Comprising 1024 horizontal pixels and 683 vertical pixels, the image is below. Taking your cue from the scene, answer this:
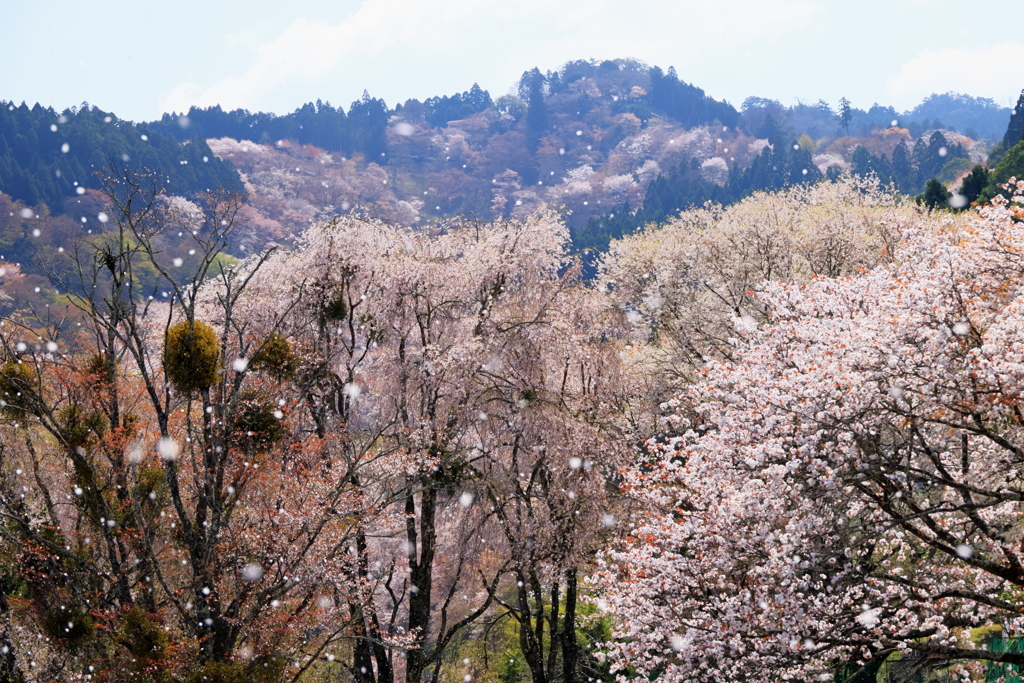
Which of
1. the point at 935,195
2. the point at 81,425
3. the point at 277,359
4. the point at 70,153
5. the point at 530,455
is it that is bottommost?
the point at 530,455

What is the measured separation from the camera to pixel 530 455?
14070 mm

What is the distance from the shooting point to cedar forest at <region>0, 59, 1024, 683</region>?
7867mm

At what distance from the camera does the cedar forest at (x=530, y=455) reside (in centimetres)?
787

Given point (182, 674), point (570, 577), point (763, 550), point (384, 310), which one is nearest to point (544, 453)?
point (570, 577)

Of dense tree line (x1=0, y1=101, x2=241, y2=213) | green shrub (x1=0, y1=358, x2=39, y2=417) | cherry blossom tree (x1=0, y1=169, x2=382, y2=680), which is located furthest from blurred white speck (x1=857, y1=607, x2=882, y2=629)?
dense tree line (x1=0, y1=101, x2=241, y2=213)

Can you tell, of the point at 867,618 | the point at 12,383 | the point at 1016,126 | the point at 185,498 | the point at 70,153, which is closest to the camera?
the point at 867,618

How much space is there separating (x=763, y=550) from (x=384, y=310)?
9167mm

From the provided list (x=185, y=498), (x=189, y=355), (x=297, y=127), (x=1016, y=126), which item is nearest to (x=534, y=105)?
(x=297, y=127)

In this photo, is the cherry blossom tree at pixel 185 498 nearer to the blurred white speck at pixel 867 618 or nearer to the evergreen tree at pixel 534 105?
the blurred white speck at pixel 867 618

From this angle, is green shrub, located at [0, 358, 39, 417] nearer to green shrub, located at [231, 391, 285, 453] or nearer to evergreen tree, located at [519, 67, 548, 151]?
green shrub, located at [231, 391, 285, 453]

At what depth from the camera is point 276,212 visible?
293ft

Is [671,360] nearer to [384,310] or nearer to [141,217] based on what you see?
[384,310]

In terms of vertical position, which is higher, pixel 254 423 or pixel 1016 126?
pixel 1016 126

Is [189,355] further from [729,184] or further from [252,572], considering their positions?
[729,184]
